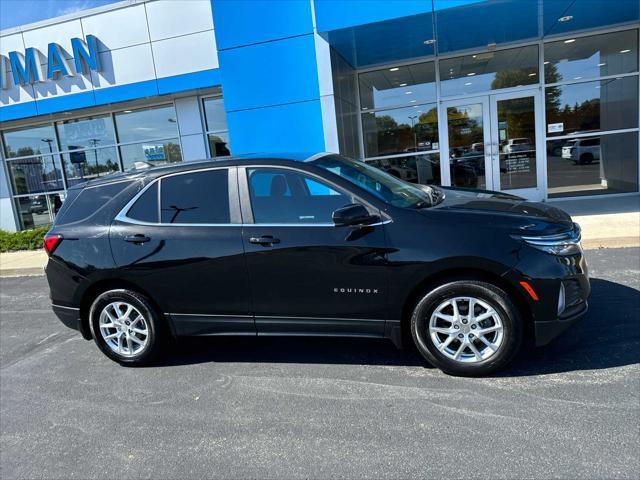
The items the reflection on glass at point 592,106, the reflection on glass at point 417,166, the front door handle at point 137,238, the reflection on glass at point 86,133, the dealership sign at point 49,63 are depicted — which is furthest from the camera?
the reflection on glass at point 86,133

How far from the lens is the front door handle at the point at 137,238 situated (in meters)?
4.10

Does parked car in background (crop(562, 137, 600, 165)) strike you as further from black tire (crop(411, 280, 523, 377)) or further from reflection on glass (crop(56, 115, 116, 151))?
reflection on glass (crop(56, 115, 116, 151))

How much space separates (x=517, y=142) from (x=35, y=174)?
14.5 meters

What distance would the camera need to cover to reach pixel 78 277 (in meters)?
4.31

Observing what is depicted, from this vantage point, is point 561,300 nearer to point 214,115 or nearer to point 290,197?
point 290,197

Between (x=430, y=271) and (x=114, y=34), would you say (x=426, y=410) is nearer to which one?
(x=430, y=271)

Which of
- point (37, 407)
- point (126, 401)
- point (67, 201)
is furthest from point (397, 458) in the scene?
point (67, 201)

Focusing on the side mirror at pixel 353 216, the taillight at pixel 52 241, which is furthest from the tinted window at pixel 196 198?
the taillight at pixel 52 241

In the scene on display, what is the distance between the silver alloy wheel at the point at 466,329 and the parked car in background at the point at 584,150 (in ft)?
30.2

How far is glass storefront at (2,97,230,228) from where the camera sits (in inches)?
514

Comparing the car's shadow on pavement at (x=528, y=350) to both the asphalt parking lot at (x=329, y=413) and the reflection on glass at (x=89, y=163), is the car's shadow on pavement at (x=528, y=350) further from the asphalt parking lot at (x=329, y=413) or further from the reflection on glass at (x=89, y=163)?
the reflection on glass at (x=89, y=163)

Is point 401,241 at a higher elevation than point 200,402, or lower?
higher

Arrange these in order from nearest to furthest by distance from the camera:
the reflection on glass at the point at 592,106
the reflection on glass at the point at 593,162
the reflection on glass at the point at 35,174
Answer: the reflection on glass at the point at 592,106
the reflection on glass at the point at 593,162
the reflection on glass at the point at 35,174

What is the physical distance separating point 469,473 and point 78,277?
364 centimetres
